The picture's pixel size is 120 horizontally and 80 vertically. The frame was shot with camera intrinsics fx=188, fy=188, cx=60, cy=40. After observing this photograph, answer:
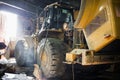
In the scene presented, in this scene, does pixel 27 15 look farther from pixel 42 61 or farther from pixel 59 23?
pixel 42 61

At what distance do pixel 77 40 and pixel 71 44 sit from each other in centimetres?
74

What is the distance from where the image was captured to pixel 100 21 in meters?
3.67

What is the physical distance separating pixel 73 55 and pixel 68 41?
1.57 m

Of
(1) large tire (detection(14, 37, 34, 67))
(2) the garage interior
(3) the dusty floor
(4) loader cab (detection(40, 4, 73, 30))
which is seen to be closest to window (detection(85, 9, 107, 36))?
(2) the garage interior

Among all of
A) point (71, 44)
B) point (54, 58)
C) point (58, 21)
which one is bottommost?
point (54, 58)

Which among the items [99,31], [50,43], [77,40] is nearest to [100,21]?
[99,31]

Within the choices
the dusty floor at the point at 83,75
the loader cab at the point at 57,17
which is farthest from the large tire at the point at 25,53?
the loader cab at the point at 57,17

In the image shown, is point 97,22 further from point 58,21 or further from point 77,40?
point 58,21

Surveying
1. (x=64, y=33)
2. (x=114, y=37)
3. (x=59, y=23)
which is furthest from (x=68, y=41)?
(x=114, y=37)

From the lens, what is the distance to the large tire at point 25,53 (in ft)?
21.7

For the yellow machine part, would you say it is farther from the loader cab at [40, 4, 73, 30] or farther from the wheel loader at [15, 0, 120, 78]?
the loader cab at [40, 4, 73, 30]

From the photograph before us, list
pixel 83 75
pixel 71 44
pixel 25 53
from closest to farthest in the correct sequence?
1. pixel 71 44
2. pixel 83 75
3. pixel 25 53

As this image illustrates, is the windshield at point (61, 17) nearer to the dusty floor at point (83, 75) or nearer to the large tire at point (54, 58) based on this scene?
the large tire at point (54, 58)

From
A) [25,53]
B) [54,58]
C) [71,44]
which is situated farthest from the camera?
[25,53]
